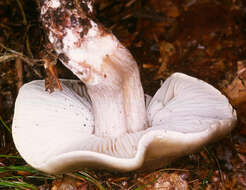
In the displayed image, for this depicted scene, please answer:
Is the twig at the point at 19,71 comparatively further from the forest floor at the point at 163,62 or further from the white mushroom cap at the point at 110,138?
the white mushroom cap at the point at 110,138

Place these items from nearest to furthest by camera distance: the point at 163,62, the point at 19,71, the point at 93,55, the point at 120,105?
the point at 93,55
the point at 120,105
the point at 19,71
the point at 163,62

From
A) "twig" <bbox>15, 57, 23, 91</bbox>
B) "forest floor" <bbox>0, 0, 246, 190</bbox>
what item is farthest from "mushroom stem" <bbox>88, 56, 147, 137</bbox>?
"twig" <bbox>15, 57, 23, 91</bbox>

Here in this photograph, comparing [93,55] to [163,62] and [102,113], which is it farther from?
[163,62]

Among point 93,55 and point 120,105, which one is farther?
point 120,105

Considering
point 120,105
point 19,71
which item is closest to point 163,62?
point 120,105

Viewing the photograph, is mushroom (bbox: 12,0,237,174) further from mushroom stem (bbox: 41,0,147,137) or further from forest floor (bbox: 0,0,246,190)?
forest floor (bbox: 0,0,246,190)

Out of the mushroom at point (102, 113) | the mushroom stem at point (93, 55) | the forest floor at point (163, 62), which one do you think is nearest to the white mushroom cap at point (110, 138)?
the mushroom at point (102, 113)

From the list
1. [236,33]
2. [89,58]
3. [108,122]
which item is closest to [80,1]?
[89,58]
